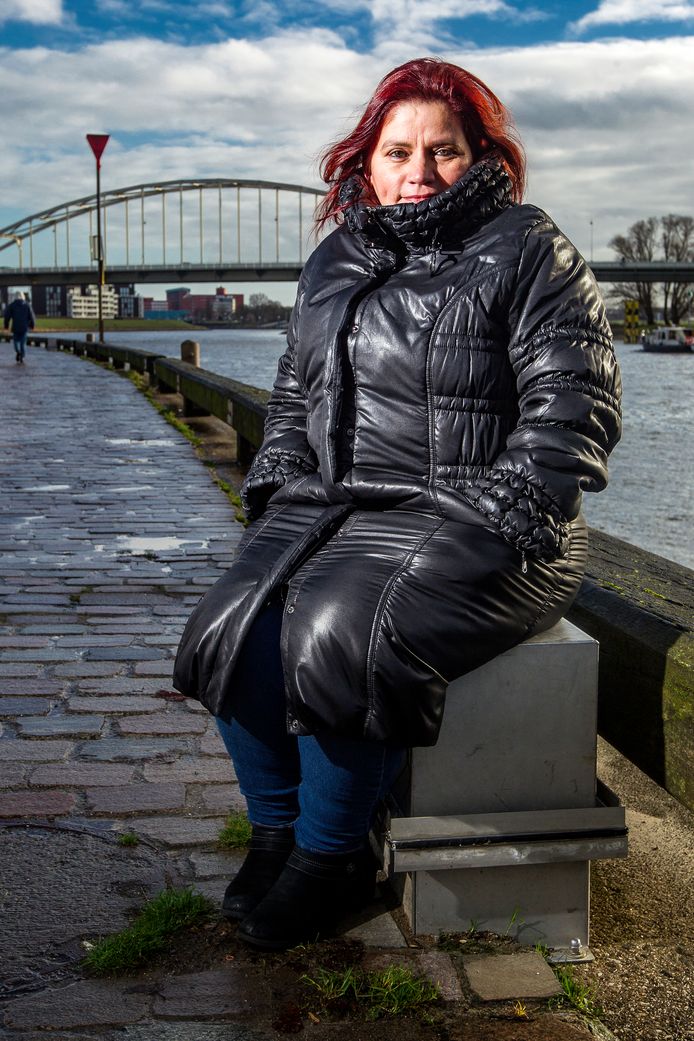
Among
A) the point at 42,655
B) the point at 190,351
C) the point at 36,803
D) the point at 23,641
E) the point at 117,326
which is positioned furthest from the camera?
the point at 117,326

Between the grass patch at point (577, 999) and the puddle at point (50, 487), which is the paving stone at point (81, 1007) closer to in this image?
the grass patch at point (577, 999)

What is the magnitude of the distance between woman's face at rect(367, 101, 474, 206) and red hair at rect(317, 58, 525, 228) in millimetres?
21

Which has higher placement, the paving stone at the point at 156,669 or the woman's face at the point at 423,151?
the woman's face at the point at 423,151

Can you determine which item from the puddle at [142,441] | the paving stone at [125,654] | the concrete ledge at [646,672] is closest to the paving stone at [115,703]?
the paving stone at [125,654]

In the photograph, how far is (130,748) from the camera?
295 centimetres

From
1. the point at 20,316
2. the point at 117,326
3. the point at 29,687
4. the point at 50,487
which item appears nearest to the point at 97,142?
the point at 20,316

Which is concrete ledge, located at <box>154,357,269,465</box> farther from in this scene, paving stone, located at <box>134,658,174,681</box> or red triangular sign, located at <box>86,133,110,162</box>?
red triangular sign, located at <box>86,133,110,162</box>

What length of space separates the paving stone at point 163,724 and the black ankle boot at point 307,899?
3.31 ft

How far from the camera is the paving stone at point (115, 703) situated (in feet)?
10.7

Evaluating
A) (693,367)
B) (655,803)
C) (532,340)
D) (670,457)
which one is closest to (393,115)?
(532,340)

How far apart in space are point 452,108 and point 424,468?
777 mm

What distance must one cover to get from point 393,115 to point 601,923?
5.26 ft

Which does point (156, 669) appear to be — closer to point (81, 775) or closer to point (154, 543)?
point (81, 775)

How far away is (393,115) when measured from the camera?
2441 millimetres
